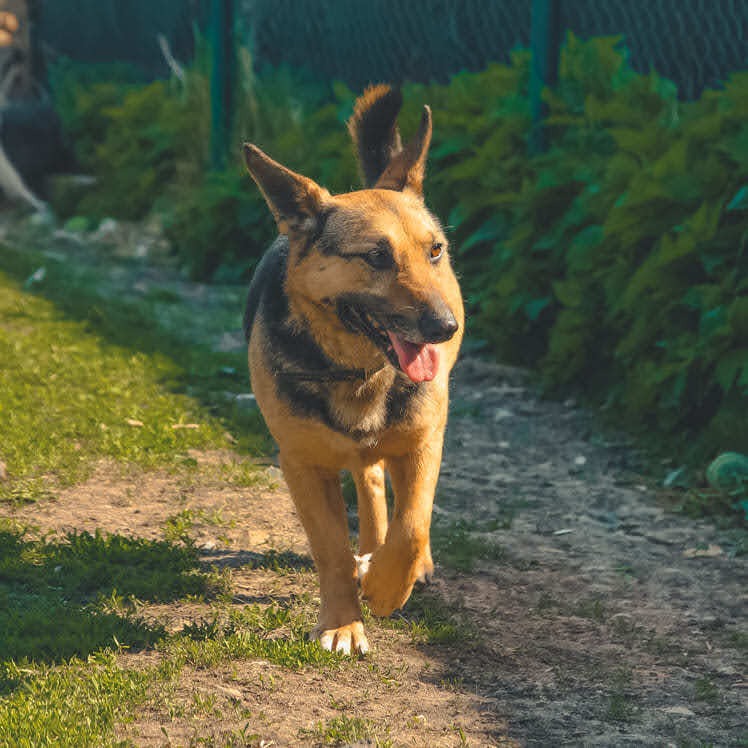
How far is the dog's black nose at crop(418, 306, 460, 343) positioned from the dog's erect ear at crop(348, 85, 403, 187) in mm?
1211

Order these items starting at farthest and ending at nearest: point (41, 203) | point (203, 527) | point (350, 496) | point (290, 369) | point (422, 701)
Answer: point (41, 203) → point (350, 496) → point (203, 527) → point (290, 369) → point (422, 701)

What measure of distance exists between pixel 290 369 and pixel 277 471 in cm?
193

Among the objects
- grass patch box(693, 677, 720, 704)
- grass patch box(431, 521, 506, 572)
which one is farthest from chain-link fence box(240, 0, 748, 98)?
grass patch box(693, 677, 720, 704)

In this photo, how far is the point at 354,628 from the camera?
3.73m

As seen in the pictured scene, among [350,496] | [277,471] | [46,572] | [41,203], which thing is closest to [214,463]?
[277,471]

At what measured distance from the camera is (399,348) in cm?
346

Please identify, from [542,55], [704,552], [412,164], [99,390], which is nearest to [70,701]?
[412,164]

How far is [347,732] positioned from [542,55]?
17.7 ft

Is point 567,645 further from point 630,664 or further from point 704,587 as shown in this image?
point 704,587

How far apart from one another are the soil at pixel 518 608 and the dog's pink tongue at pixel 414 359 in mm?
941

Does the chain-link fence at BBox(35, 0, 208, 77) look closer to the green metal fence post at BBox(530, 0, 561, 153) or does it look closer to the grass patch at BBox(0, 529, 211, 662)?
the green metal fence post at BBox(530, 0, 561, 153)

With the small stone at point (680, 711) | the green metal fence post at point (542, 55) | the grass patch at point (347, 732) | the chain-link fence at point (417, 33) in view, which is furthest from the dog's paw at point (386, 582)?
the chain-link fence at point (417, 33)

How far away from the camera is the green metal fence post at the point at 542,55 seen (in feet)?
24.5

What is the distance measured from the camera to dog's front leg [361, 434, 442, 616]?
143 inches
